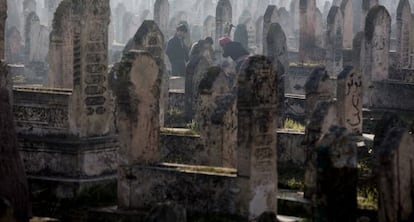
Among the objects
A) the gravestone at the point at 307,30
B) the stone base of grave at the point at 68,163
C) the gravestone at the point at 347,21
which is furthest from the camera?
the gravestone at the point at 347,21

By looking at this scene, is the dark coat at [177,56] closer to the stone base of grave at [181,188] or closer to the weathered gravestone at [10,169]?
the stone base of grave at [181,188]

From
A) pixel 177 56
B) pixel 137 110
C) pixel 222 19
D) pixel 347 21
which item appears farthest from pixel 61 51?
pixel 222 19

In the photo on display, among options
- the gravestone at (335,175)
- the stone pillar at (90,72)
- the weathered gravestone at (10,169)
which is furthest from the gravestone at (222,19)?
the gravestone at (335,175)

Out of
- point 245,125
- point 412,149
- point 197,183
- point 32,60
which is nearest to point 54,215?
point 197,183

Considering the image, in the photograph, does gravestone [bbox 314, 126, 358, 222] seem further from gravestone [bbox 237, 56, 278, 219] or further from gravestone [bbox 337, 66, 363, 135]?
gravestone [bbox 337, 66, 363, 135]

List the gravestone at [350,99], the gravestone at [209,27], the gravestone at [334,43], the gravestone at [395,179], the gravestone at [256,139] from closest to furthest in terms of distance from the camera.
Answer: the gravestone at [395,179], the gravestone at [256,139], the gravestone at [350,99], the gravestone at [334,43], the gravestone at [209,27]

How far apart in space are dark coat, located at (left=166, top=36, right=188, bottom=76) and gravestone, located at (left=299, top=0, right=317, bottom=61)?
4.30 meters

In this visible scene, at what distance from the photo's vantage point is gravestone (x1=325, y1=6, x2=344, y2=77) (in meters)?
36.8

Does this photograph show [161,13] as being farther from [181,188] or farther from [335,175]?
[335,175]

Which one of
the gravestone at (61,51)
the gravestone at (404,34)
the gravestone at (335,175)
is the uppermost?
the gravestone at (404,34)

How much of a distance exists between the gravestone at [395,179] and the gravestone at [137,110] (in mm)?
5138

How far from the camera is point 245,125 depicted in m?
15.6

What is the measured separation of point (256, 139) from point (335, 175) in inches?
131

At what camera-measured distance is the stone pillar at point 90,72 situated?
19.2 m
